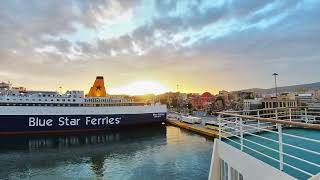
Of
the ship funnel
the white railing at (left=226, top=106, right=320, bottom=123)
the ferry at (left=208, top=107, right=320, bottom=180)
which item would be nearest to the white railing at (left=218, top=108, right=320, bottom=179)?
the ferry at (left=208, top=107, right=320, bottom=180)

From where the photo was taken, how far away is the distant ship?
39.0 metres

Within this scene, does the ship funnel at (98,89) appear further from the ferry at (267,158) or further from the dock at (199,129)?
the ferry at (267,158)

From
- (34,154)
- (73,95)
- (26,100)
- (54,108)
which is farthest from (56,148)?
(73,95)

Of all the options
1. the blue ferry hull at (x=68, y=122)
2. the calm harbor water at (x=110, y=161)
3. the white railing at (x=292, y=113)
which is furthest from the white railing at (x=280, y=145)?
the blue ferry hull at (x=68, y=122)

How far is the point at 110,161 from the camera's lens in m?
21.0

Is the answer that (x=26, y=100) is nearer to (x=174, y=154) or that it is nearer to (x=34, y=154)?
(x=34, y=154)

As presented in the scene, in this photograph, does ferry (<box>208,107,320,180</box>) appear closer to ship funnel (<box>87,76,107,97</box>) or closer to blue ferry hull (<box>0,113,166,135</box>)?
blue ferry hull (<box>0,113,166,135</box>)

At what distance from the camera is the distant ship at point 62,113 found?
39.0m

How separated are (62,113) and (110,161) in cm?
2319

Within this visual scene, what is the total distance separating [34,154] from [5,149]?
446 centimetres

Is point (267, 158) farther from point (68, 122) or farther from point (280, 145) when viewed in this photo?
point (68, 122)

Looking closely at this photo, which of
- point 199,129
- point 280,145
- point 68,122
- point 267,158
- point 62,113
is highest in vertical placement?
point 280,145

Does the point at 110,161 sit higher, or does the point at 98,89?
the point at 98,89

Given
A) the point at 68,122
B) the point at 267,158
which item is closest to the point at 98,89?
the point at 68,122
